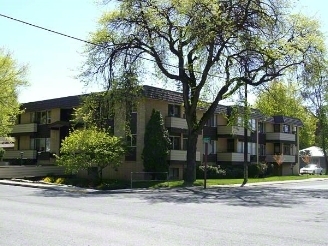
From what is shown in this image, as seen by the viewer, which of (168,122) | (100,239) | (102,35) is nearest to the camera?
(100,239)

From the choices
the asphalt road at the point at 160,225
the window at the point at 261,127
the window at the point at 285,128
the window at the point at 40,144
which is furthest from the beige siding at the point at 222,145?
the asphalt road at the point at 160,225

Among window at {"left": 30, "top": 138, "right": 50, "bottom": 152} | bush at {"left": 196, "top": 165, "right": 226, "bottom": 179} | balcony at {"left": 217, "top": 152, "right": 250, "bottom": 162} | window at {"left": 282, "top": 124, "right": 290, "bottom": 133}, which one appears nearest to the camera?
bush at {"left": 196, "top": 165, "right": 226, "bottom": 179}

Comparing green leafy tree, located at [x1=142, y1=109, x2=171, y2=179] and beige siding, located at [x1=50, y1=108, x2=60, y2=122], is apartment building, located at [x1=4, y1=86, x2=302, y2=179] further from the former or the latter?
green leafy tree, located at [x1=142, y1=109, x2=171, y2=179]

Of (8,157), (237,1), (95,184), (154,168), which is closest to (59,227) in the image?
(95,184)

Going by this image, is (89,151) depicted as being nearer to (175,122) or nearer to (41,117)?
(175,122)

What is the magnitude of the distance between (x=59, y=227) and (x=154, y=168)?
2410 cm

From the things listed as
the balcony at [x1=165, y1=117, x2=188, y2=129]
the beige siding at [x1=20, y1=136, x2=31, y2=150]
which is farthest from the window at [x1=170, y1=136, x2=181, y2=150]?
the beige siding at [x1=20, y1=136, x2=31, y2=150]

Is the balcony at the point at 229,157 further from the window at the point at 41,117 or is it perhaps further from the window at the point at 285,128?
the window at the point at 41,117

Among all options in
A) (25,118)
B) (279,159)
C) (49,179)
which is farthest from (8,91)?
(279,159)

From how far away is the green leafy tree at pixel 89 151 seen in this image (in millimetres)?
30281

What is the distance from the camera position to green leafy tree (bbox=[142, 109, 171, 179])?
3525 cm

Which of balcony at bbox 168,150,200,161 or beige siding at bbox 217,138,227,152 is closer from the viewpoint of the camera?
balcony at bbox 168,150,200,161

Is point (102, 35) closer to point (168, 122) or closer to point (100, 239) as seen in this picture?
point (168, 122)

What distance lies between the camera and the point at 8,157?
48.1 metres
